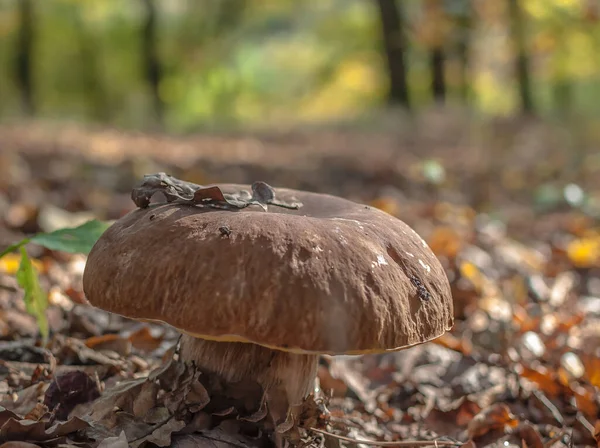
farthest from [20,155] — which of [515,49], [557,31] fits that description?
[557,31]

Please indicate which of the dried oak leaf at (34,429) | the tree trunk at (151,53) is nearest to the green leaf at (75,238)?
the dried oak leaf at (34,429)

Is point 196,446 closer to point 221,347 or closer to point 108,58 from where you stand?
point 221,347

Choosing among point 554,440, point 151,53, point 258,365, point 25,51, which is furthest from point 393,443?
point 25,51

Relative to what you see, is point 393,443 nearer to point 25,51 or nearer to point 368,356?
point 368,356

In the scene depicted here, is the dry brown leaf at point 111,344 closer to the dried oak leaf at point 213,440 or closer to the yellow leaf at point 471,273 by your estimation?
the dried oak leaf at point 213,440

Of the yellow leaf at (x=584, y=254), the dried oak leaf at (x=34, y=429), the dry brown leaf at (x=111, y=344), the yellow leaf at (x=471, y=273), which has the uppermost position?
the dried oak leaf at (x=34, y=429)
